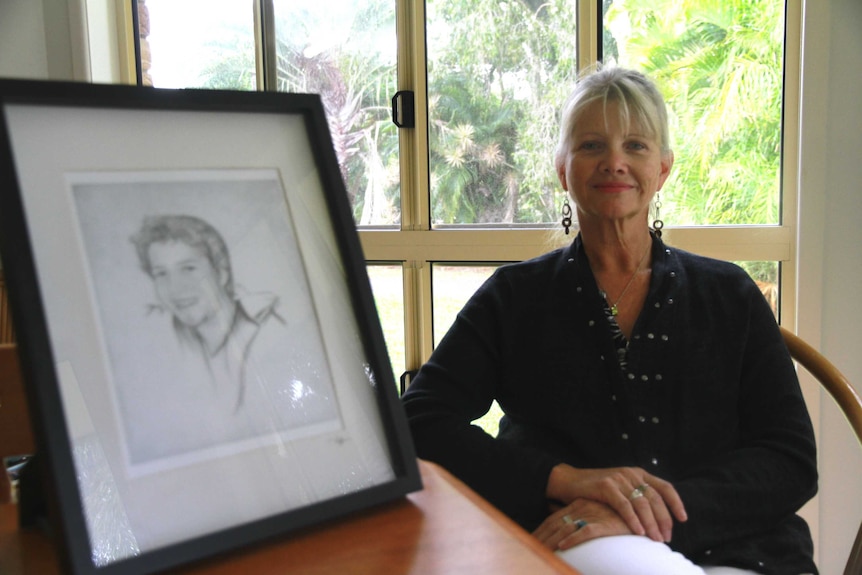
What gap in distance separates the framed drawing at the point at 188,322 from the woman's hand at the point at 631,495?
1.75 feet

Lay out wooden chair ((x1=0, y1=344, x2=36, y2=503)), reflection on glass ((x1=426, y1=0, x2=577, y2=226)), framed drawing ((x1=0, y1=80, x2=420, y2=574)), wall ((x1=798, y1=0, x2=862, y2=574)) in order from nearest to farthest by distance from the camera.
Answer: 1. framed drawing ((x1=0, y1=80, x2=420, y2=574))
2. wooden chair ((x1=0, y1=344, x2=36, y2=503))
3. wall ((x1=798, y1=0, x2=862, y2=574))
4. reflection on glass ((x1=426, y1=0, x2=577, y2=226))

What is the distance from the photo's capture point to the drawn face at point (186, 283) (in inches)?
17.8

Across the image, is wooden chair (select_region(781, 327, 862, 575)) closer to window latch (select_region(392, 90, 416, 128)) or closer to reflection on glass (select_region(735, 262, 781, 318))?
reflection on glass (select_region(735, 262, 781, 318))

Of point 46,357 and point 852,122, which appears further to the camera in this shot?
point 852,122

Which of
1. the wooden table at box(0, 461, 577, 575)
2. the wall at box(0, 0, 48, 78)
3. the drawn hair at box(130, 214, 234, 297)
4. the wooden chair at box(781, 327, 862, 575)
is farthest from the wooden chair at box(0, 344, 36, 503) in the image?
the wall at box(0, 0, 48, 78)

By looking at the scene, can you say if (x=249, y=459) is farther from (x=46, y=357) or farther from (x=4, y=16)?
(x=4, y=16)

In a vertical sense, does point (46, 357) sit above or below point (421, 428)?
above

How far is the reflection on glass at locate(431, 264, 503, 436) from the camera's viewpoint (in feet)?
7.82

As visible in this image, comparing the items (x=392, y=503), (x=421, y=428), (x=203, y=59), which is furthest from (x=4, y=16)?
(x=392, y=503)

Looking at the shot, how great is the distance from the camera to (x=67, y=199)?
43cm

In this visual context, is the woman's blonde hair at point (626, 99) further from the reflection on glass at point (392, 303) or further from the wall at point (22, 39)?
the wall at point (22, 39)

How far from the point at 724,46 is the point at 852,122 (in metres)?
0.40

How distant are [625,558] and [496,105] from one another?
1.74 m

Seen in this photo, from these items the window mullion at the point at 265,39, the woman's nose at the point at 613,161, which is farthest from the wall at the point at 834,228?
the window mullion at the point at 265,39
